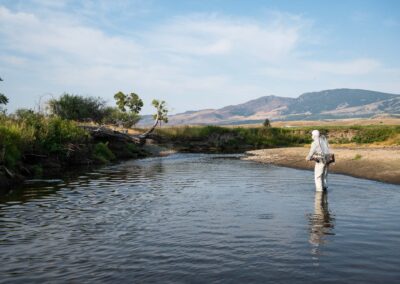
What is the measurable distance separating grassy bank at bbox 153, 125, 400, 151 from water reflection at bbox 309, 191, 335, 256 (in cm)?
4429

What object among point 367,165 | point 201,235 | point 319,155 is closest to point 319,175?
point 319,155

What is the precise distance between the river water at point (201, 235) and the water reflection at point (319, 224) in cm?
3

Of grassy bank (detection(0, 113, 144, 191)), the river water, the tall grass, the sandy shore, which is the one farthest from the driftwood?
the river water

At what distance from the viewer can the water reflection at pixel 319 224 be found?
420 inches

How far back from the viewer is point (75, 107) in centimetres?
5675

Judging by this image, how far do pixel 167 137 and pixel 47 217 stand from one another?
47954 mm

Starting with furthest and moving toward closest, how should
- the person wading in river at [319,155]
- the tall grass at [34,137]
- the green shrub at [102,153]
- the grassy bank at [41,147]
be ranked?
the green shrub at [102,153]
the tall grass at [34,137]
the grassy bank at [41,147]
the person wading in river at [319,155]

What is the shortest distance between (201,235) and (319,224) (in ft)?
12.0

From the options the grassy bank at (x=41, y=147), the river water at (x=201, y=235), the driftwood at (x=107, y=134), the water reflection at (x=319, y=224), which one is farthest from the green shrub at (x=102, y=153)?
the water reflection at (x=319, y=224)

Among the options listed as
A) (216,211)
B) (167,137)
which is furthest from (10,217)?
(167,137)

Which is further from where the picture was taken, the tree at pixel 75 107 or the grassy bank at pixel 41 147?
the tree at pixel 75 107

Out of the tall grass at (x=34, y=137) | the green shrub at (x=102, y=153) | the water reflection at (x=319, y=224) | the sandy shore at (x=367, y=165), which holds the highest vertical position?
the tall grass at (x=34, y=137)

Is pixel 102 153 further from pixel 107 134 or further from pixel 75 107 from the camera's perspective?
pixel 75 107

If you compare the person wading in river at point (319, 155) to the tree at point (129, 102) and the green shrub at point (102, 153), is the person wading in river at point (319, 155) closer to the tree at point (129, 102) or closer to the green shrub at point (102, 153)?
the green shrub at point (102, 153)
